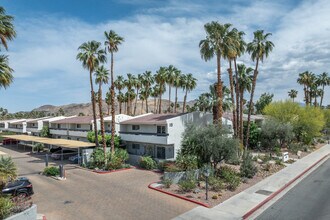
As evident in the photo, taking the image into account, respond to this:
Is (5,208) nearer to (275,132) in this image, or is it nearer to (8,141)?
(275,132)

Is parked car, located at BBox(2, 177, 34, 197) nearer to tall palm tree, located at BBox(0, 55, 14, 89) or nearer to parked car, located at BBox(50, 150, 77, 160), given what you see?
tall palm tree, located at BBox(0, 55, 14, 89)

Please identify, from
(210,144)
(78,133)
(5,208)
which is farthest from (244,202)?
(78,133)

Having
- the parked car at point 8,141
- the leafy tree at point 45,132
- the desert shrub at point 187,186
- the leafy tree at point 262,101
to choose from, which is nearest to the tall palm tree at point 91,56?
the desert shrub at point 187,186

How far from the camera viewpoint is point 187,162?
26.3 metres

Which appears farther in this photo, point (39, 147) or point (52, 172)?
point (39, 147)

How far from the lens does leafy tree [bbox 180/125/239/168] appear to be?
80.6 feet

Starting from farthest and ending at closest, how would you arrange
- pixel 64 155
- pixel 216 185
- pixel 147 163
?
pixel 64 155, pixel 147 163, pixel 216 185

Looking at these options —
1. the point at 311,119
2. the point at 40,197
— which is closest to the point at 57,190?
the point at 40,197

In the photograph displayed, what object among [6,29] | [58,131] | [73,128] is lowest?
[58,131]

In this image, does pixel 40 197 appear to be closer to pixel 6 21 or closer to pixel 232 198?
pixel 6 21

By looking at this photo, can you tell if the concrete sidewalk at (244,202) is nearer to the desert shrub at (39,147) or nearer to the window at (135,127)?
the window at (135,127)

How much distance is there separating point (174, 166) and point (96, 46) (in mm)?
18747

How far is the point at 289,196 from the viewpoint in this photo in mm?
21141

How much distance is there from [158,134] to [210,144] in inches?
395
